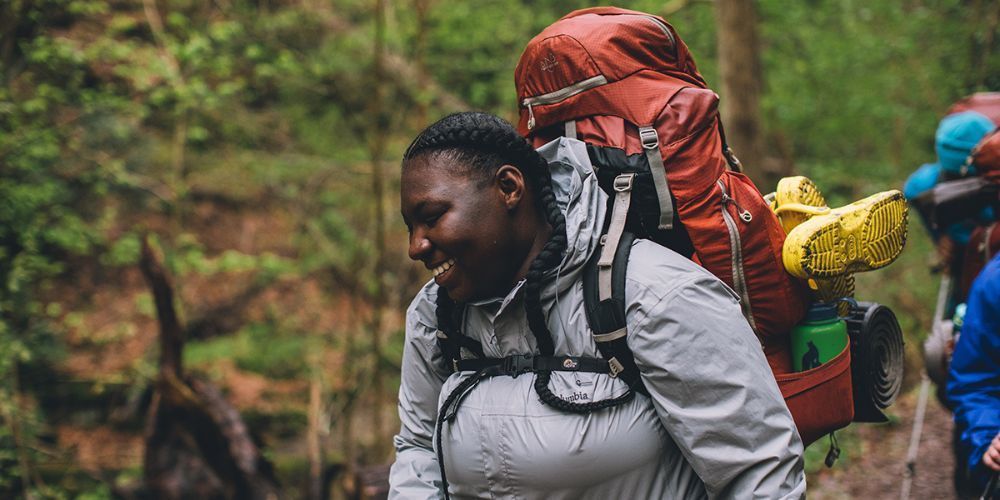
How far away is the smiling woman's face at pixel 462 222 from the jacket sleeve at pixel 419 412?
33 cm

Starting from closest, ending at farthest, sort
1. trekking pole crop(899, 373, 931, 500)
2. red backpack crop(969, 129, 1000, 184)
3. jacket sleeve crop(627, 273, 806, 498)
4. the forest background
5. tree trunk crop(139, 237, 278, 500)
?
jacket sleeve crop(627, 273, 806, 498) → red backpack crop(969, 129, 1000, 184) → trekking pole crop(899, 373, 931, 500) → tree trunk crop(139, 237, 278, 500) → the forest background

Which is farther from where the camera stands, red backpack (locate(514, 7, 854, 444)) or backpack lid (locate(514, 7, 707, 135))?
backpack lid (locate(514, 7, 707, 135))

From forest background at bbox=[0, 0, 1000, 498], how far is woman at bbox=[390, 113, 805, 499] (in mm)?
3697

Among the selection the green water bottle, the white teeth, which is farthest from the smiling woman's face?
the green water bottle

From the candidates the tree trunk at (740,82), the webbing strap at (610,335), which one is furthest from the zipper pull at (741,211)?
the tree trunk at (740,82)

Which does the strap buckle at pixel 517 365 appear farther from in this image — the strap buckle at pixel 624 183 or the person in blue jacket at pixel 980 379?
the person in blue jacket at pixel 980 379

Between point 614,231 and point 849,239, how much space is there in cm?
68

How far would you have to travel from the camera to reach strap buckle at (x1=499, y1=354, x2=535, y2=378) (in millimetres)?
2041

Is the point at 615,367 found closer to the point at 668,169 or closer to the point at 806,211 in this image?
the point at 668,169

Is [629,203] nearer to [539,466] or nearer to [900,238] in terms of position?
[539,466]

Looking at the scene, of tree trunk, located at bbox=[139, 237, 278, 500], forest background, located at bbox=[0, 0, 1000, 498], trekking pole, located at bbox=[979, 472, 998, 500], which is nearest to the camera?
trekking pole, located at bbox=[979, 472, 998, 500]

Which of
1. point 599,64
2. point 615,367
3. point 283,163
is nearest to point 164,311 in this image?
point 283,163

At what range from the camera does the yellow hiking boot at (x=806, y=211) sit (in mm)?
2191

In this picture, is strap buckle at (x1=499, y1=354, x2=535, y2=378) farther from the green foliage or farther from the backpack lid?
the green foliage
